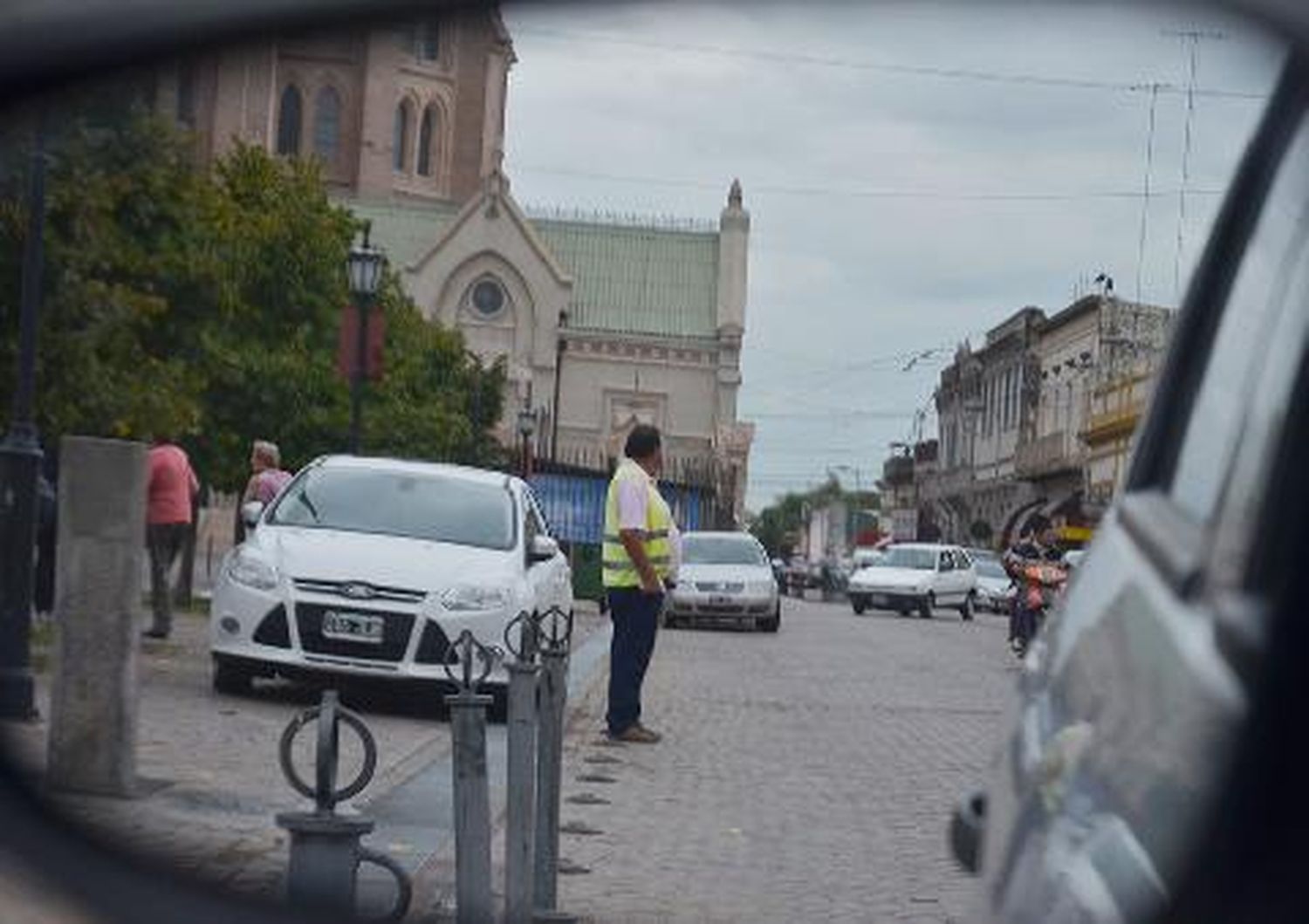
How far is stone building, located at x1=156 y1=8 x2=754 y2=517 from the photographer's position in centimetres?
279

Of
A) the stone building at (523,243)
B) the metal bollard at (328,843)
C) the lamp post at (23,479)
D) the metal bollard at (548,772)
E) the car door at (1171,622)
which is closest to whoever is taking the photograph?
the car door at (1171,622)

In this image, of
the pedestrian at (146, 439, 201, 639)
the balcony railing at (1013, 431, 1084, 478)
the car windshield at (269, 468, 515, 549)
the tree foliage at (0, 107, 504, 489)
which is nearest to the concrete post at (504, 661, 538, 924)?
the tree foliage at (0, 107, 504, 489)

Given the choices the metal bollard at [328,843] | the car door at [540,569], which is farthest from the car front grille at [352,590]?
the metal bollard at [328,843]

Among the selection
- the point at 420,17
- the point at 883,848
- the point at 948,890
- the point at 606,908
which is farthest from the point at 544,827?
the point at 420,17

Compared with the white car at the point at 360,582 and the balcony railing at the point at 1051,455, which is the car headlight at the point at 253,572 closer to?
the white car at the point at 360,582

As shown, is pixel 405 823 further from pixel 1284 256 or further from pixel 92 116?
pixel 1284 256

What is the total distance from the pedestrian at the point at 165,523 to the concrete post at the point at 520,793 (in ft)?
12.5

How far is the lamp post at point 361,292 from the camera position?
19062 mm

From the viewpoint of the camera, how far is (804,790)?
10.4 meters

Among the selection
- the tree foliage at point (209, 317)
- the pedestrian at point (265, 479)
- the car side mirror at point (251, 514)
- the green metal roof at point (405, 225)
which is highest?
the green metal roof at point (405, 225)

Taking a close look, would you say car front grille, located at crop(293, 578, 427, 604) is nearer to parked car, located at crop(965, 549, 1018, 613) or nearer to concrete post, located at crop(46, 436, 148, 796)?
concrete post, located at crop(46, 436, 148, 796)

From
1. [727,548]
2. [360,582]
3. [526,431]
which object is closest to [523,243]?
[727,548]

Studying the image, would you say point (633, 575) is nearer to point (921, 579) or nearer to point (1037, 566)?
point (921, 579)

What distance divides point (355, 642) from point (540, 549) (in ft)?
5.73
